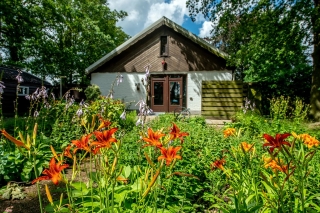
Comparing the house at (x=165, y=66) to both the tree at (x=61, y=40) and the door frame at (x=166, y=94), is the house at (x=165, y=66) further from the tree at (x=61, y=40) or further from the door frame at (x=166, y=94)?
the tree at (x=61, y=40)

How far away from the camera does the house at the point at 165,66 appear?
1445 centimetres

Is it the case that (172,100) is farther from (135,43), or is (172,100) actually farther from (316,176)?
(316,176)

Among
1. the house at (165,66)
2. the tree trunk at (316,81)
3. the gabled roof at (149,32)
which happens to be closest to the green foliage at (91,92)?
the house at (165,66)

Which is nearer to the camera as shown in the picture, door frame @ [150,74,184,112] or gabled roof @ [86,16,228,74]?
gabled roof @ [86,16,228,74]

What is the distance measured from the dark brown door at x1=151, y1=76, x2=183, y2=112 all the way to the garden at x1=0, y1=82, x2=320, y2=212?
989 cm

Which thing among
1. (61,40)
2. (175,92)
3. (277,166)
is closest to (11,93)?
(61,40)

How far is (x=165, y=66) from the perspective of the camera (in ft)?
49.0

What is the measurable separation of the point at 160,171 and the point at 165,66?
558 inches

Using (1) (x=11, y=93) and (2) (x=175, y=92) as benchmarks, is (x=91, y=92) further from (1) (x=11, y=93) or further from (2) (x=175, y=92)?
(1) (x=11, y=93)

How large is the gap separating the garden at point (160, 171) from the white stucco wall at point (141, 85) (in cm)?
958

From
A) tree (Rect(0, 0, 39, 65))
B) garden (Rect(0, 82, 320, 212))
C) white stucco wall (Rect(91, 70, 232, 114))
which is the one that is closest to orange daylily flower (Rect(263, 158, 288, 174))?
garden (Rect(0, 82, 320, 212))

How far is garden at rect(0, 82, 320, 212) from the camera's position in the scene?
1.10 m

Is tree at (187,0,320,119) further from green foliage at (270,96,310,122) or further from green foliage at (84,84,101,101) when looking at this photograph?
green foliage at (84,84,101,101)

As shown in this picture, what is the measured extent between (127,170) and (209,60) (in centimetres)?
1317
